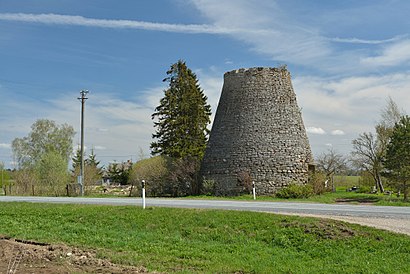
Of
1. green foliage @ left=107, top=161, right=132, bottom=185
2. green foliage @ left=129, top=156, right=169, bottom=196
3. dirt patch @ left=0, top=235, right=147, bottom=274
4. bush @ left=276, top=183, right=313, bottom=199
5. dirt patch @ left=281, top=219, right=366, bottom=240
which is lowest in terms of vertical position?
dirt patch @ left=0, top=235, right=147, bottom=274

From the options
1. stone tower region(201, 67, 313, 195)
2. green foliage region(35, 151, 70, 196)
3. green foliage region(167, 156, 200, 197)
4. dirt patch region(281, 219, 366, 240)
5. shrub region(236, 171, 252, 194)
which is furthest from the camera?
green foliage region(35, 151, 70, 196)

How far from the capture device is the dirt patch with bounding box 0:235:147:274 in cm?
866

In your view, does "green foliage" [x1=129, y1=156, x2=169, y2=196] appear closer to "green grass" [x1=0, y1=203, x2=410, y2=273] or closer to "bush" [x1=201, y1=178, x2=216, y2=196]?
"bush" [x1=201, y1=178, x2=216, y2=196]

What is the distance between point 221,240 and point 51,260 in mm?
4350

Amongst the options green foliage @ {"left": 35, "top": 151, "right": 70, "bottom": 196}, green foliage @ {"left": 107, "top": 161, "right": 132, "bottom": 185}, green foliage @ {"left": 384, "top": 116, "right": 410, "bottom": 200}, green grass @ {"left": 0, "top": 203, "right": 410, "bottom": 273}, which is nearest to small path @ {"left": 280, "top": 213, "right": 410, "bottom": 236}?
green grass @ {"left": 0, "top": 203, "right": 410, "bottom": 273}

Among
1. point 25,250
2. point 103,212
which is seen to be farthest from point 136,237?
point 103,212

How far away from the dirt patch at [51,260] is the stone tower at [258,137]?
20336 millimetres

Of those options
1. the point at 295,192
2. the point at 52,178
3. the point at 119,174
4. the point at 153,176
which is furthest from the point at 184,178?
the point at 119,174

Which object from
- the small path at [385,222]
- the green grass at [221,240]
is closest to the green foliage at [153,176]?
the green grass at [221,240]

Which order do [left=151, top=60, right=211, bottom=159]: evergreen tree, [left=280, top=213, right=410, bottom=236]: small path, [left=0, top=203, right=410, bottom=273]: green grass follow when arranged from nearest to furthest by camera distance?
[left=0, top=203, right=410, bottom=273]: green grass, [left=280, top=213, right=410, bottom=236]: small path, [left=151, top=60, right=211, bottom=159]: evergreen tree

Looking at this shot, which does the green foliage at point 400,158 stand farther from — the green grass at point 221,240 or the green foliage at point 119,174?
the green foliage at point 119,174

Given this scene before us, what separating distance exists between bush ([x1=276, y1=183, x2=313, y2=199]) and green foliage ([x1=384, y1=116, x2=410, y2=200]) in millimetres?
5027

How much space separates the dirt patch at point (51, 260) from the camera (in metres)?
8.66

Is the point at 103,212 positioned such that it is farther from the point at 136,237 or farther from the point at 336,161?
the point at 336,161
